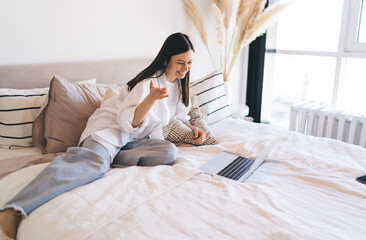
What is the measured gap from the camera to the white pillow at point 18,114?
1.58m

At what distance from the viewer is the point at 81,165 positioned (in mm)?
1238

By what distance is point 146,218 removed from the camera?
1.01 metres

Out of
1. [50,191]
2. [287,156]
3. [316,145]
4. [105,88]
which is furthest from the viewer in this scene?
[105,88]

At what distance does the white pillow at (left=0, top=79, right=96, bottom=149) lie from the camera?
158 cm

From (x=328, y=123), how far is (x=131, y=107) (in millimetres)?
1886

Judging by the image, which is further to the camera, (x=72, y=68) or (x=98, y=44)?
(x=98, y=44)

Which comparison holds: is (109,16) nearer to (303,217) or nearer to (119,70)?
(119,70)

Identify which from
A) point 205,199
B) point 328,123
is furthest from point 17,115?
point 328,123

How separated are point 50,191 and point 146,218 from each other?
376 mm

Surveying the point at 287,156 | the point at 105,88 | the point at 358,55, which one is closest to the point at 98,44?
the point at 105,88

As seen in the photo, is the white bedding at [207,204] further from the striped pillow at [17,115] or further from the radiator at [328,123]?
the radiator at [328,123]

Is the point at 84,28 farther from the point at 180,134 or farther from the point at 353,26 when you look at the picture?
the point at 353,26

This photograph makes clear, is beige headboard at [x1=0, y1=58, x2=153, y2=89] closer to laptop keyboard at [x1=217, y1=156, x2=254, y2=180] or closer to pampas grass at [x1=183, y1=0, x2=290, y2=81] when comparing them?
pampas grass at [x1=183, y1=0, x2=290, y2=81]

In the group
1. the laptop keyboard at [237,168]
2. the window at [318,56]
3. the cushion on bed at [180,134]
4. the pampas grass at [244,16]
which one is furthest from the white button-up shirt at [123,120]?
the window at [318,56]
